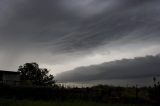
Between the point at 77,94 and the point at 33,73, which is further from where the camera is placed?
the point at 33,73

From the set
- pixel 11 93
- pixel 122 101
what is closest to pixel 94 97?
pixel 122 101

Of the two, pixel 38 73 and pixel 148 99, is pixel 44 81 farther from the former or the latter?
pixel 148 99

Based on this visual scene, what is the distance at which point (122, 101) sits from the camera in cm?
3950

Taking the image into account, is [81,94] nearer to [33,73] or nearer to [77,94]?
[77,94]

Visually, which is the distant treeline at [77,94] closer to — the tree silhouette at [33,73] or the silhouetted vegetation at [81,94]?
the silhouetted vegetation at [81,94]

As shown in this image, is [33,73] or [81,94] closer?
[81,94]

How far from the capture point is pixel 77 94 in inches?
1665

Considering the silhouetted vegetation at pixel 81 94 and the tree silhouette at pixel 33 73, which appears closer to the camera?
the silhouetted vegetation at pixel 81 94

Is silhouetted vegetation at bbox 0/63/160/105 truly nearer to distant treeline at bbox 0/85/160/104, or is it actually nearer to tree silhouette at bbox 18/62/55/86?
distant treeline at bbox 0/85/160/104

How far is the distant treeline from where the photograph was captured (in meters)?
39.8

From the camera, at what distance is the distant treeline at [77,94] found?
39812 millimetres

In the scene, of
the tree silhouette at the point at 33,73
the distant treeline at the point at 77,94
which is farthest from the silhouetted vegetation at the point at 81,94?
the tree silhouette at the point at 33,73

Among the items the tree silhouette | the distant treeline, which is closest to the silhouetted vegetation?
the distant treeline

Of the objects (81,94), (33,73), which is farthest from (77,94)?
(33,73)
